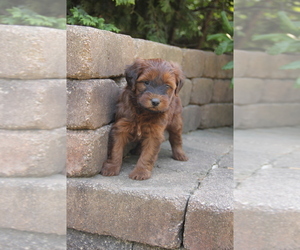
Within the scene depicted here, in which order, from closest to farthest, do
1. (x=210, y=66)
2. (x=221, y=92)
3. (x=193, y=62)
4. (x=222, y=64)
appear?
(x=193, y=62), (x=210, y=66), (x=222, y=64), (x=221, y=92)

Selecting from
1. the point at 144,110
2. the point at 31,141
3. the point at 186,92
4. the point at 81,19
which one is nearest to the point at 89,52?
the point at 144,110

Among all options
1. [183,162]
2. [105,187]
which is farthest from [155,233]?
[183,162]

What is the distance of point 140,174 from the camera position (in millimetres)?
2756

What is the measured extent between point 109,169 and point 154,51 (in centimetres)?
163

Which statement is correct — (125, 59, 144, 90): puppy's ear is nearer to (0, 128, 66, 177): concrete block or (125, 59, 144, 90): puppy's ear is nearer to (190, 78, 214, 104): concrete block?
(0, 128, 66, 177): concrete block

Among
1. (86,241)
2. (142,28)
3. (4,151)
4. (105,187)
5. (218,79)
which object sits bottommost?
(86,241)

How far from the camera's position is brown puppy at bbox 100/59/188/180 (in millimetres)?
2670

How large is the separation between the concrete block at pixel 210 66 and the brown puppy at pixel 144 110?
8.66 feet

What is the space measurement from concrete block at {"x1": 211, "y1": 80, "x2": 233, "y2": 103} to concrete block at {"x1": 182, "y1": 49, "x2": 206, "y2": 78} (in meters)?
0.60

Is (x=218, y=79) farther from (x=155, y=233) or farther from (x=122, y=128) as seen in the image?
A: (x=155, y=233)

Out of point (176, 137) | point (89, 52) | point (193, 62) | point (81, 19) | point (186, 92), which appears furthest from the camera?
point (193, 62)

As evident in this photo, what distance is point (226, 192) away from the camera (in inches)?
96.1

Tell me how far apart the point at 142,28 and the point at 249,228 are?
3566mm

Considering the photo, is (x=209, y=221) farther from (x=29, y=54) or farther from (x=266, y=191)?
(x=29, y=54)
